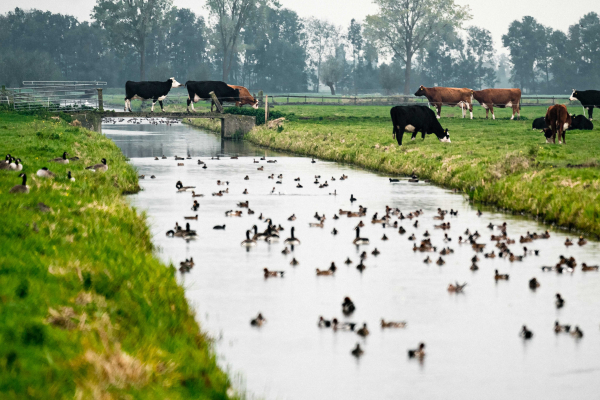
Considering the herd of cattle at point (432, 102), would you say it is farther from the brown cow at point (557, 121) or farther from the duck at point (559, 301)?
the duck at point (559, 301)

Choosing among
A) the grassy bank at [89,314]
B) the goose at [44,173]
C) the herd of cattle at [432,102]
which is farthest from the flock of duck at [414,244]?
the herd of cattle at [432,102]

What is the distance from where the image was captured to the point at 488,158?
102ft

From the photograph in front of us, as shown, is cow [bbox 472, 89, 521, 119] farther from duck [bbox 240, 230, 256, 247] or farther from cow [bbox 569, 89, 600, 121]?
duck [bbox 240, 230, 256, 247]

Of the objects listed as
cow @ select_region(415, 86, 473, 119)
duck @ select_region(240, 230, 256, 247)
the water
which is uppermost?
cow @ select_region(415, 86, 473, 119)

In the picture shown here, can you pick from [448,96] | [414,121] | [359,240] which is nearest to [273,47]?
[448,96]

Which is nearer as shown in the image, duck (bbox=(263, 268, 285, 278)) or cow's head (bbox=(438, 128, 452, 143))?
duck (bbox=(263, 268, 285, 278))

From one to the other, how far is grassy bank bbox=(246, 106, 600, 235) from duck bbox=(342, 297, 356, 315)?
9.94 m

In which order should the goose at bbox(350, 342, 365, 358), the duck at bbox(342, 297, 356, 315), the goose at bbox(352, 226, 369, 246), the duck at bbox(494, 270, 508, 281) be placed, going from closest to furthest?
the goose at bbox(350, 342, 365, 358)
the duck at bbox(342, 297, 356, 315)
the duck at bbox(494, 270, 508, 281)
the goose at bbox(352, 226, 369, 246)

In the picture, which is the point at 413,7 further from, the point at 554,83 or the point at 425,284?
the point at 425,284

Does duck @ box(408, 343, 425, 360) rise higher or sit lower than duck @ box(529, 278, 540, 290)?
lower

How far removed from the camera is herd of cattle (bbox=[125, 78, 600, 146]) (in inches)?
1544

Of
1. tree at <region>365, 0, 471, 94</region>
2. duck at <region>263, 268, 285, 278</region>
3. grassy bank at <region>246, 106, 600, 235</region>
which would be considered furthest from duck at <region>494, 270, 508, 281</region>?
tree at <region>365, 0, 471, 94</region>

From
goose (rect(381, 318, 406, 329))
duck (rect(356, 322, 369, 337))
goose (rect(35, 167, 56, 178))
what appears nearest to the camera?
duck (rect(356, 322, 369, 337))

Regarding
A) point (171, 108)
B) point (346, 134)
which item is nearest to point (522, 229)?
point (346, 134)
